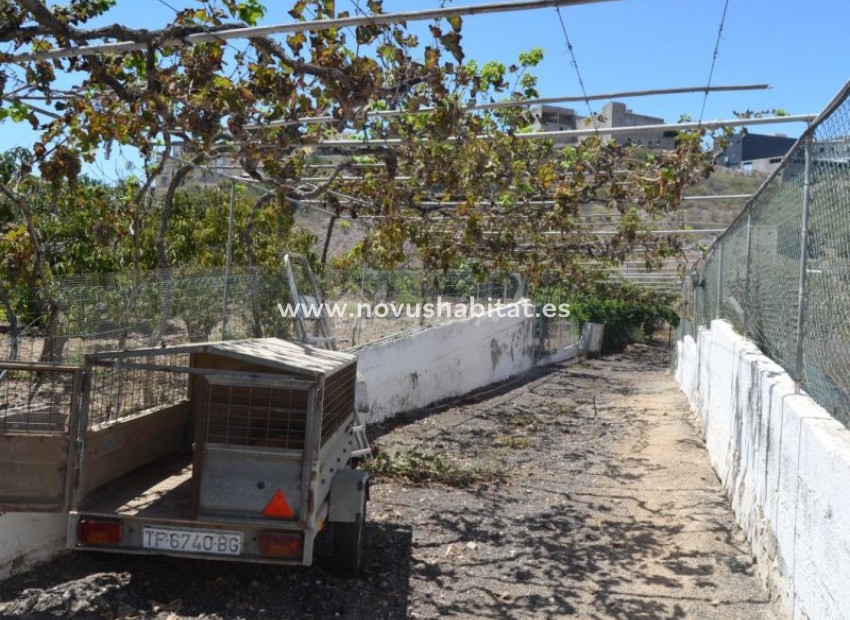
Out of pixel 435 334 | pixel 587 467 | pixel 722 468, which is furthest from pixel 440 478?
pixel 435 334

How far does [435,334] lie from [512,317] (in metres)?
8.22

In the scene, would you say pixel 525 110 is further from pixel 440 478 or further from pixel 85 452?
pixel 85 452

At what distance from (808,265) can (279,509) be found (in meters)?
3.75

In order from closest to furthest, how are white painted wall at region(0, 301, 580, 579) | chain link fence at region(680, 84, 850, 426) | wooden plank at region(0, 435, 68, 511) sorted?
chain link fence at region(680, 84, 850, 426), wooden plank at region(0, 435, 68, 511), white painted wall at region(0, 301, 580, 579)

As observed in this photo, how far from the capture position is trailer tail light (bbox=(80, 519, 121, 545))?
17.1 feet

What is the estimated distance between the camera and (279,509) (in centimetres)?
529

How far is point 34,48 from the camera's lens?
7176mm

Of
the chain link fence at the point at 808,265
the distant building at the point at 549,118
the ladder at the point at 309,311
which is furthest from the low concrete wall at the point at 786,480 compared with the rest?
the ladder at the point at 309,311

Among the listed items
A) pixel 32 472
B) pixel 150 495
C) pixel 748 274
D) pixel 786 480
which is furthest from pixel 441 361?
pixel 32 472

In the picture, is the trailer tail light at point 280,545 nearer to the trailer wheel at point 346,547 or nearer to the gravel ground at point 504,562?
the gravel ground at point 504,562

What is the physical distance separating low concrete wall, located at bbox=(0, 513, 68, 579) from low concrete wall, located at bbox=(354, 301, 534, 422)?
507cm

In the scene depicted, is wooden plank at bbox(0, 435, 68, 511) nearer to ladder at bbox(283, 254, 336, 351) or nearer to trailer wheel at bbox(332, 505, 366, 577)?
Answer: trailer wheel at bbox(332, 505, 366, 577)

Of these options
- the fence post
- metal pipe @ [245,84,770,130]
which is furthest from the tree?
the fence post

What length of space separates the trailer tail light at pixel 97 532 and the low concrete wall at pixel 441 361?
5.70m
